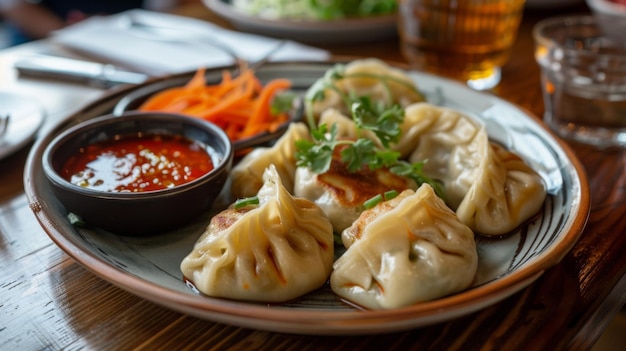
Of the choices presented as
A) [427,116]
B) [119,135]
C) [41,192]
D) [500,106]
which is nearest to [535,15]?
[500,106]

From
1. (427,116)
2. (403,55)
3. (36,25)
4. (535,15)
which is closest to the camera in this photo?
(427,116)

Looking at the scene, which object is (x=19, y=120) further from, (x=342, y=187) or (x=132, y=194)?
(x=342, y=187)

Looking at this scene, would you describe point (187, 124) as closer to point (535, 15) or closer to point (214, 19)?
point (214, 19)

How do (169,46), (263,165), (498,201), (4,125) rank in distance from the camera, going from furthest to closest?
(169,46), (4,125), (263,165), (498,201)

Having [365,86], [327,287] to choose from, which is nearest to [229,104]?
[365,86]

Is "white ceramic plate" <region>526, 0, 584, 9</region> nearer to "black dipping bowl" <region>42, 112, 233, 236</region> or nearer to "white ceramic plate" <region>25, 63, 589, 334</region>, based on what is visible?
"white ceramic plate" <region>25, 63, 589, 334</region>

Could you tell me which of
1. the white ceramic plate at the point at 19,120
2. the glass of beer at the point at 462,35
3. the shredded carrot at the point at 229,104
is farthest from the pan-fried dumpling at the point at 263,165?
the glass of beer at the point at 462,35
